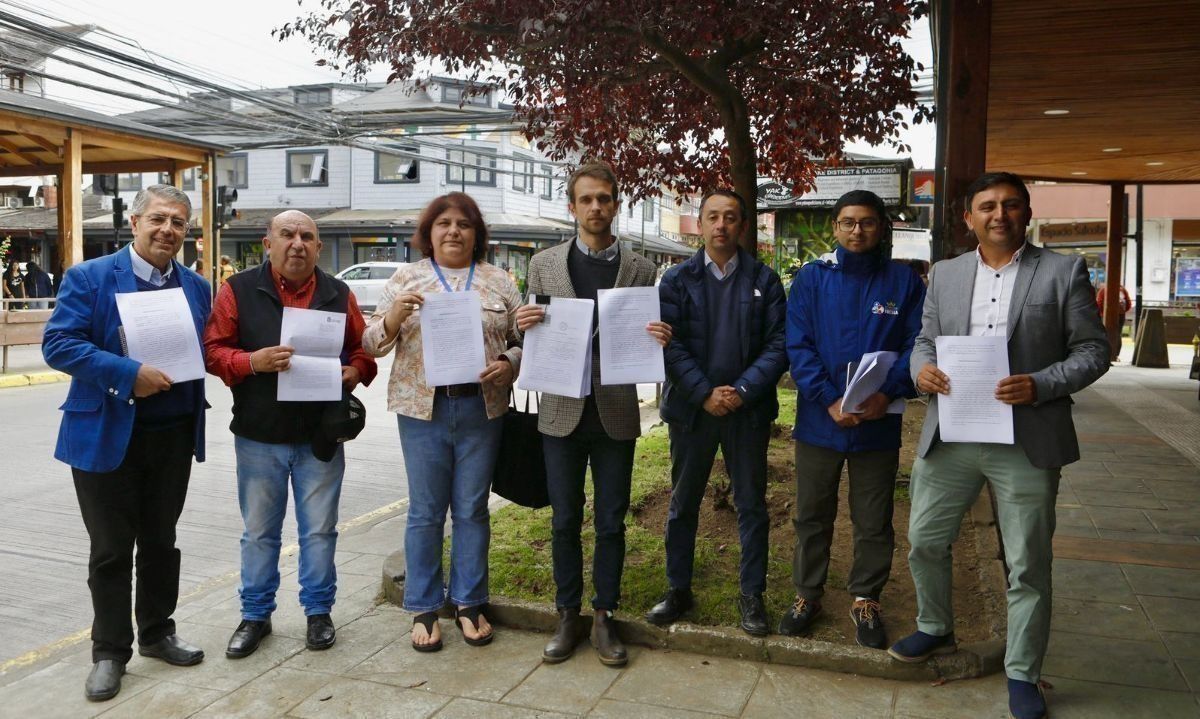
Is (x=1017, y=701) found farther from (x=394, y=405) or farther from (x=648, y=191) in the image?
(x=648, y=191)

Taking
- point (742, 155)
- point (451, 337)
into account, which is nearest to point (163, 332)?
point (451, 337)

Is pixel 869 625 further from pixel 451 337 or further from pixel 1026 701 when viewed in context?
pixel 451 337

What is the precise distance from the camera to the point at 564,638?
4.25m

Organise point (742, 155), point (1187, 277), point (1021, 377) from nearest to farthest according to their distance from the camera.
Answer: point (1021, 377)
point (742, 155)
point (1187, 277)

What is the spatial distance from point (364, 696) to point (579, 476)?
1270 millimetres

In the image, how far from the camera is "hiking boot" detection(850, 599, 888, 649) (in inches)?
163

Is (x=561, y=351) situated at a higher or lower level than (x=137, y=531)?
higher

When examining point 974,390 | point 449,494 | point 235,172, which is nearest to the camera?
point 974,390

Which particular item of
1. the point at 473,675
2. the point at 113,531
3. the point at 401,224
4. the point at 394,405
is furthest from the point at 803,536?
the point at 401,224

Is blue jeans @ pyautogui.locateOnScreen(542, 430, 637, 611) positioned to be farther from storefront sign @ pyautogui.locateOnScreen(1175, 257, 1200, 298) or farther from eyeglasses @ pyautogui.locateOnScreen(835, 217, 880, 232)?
storefront sign @ pyautogui.locateOnScreen(1175, 257, 1200, 298)

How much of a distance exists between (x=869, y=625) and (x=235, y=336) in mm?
3043

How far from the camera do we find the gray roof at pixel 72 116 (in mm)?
16422

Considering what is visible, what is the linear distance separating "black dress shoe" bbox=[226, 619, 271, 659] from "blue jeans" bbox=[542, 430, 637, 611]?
1368 mm

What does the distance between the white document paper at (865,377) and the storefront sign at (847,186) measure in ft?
42.8
